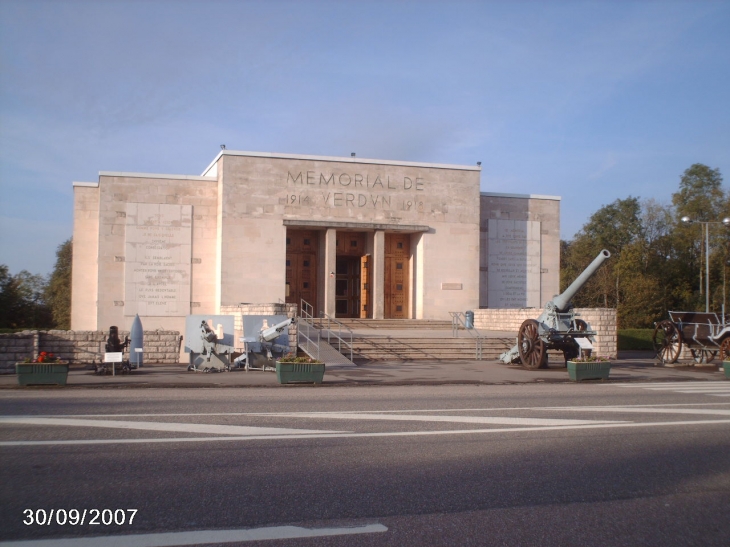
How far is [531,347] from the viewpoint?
22516 millimetres

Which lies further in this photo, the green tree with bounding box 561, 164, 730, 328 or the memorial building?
the green tree with bounding box 561, 164, 730, 328

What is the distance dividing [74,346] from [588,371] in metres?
16.2

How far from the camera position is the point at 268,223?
3291 cm

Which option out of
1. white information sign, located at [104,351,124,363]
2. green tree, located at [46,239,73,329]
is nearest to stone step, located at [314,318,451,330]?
white information sign, located at [104,351,124,363]

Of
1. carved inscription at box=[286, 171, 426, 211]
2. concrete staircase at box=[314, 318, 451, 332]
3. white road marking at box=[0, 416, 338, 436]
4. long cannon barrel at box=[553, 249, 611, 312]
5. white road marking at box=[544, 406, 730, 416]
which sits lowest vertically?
white road marking at box=[544, 406, 730, 416]

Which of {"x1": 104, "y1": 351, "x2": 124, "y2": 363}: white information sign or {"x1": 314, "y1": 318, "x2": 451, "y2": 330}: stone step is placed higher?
{"x1": 314, "y1": 318, "x2": 451, "y2": 330}: stone step

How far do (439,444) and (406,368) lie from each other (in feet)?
44.6

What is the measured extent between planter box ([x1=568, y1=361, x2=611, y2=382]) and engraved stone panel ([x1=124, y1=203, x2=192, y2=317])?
19.5m

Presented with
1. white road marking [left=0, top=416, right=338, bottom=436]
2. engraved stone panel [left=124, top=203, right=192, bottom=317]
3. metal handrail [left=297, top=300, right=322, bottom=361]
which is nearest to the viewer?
white road marking [left=0, top=416, right=338, bottom=436]

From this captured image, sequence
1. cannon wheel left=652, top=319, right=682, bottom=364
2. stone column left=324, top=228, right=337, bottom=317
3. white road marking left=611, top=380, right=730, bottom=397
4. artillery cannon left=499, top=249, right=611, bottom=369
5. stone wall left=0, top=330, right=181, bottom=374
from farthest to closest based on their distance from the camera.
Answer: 1. stone column left=324, top=228, right=337, bottom=317
2. cannon wheel left=652, top=319, right=682, bottom=364
3. artillery cannon left=499, top=249, right=611, bottom=369
4. stone wall left=0, top=330, right=181, bottom=374
5. white road marking left=611, top=380, right=730, bottom=397

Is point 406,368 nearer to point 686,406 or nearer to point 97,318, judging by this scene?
point 686,406

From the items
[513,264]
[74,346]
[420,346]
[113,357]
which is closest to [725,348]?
[420,346]
